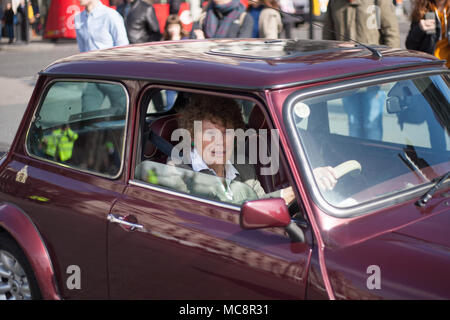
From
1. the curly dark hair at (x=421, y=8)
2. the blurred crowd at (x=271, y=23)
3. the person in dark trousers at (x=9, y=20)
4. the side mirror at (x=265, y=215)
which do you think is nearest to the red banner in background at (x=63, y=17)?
the person in dark trousers at (x=9, y=20)

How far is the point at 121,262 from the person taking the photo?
293 centimetres

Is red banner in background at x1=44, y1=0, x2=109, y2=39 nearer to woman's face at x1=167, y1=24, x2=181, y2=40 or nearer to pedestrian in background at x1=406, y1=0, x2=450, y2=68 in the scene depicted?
woman's face at x1=167, y1=24, x2=181, y2=40

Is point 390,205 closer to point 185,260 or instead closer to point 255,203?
point 255,203

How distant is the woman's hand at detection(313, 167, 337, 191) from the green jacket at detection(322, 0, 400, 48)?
14.8ft

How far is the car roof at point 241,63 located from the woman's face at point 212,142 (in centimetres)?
36

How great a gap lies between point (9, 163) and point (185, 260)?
1.47 m

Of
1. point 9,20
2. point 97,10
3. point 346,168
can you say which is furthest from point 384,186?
point 9,20

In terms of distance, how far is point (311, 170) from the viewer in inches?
100

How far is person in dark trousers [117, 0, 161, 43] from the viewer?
920 cm

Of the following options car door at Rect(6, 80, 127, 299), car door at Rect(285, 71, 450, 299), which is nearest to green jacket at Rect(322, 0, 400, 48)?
car door at Rect(285, 71, 450, 299)

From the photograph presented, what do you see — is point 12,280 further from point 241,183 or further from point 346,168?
point 346,168

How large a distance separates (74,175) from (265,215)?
1277 mm
